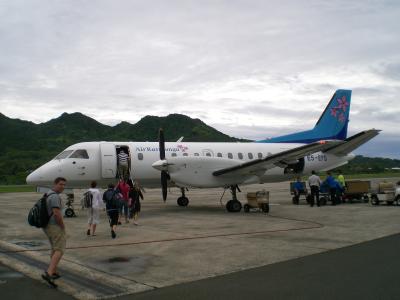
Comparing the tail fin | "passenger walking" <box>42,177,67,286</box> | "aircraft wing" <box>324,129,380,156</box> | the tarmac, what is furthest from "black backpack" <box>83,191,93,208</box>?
the tail fin

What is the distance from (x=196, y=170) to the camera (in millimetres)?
17781

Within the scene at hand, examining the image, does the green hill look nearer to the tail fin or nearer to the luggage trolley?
the tail fin

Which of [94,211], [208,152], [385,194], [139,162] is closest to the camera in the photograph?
[94,211]

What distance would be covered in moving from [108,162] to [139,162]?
60.0 inches

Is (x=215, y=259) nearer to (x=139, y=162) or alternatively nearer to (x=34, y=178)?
(x=34, y=178)

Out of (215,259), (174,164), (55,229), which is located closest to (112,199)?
(215,259)

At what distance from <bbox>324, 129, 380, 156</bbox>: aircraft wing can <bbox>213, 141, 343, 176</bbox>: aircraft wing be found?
4.73 ft

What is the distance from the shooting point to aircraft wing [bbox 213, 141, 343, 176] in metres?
17.1

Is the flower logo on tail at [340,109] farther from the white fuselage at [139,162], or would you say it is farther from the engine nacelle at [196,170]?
the engine nacelle at [196,170]

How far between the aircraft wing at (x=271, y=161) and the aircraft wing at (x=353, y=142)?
4.73 ft

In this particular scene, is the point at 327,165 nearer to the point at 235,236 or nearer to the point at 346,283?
the point at 235,236

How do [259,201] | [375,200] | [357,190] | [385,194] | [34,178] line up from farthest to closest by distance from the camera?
[357,190], [375,200], [385,194], [259,201], [34,178]

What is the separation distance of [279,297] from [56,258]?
3.47 meters

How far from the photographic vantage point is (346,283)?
6180 mm
